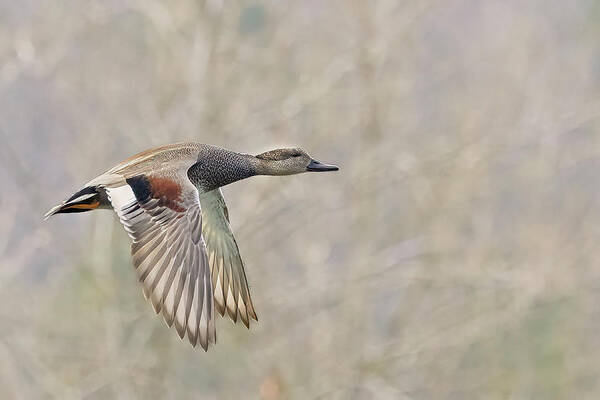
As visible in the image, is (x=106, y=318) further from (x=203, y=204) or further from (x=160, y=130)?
(x=203, y=204)

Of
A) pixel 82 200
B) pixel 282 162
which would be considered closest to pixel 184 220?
pixel 82 200

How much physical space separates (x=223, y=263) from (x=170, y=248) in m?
1.53

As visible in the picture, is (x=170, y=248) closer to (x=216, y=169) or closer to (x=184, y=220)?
(x=184, y=220)

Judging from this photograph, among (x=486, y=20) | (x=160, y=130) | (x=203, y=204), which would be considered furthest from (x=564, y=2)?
(x=203, y=204)

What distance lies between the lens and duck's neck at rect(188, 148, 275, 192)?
859cm

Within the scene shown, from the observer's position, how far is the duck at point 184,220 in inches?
289

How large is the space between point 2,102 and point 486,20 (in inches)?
360

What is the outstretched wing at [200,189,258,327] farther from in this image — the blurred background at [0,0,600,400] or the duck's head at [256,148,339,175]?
the blurred background at [0,0,600,400]

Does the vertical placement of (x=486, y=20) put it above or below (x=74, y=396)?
above

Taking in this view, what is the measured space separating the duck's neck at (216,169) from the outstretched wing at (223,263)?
0.29 m

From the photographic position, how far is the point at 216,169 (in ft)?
28.4

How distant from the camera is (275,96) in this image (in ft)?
65.4

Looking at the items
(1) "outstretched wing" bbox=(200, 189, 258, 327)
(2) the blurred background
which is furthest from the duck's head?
(2) the blurred background

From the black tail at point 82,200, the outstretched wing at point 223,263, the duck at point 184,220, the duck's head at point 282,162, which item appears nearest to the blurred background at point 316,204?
the outstretched wing at point 223,263
